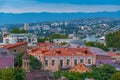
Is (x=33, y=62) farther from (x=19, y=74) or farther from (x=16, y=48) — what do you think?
(x=19, y=74)

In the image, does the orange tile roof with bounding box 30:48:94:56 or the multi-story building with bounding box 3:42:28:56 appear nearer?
the orange tile roof with bounding box 30:48:94:56

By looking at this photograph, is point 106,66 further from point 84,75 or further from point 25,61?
point 25,61

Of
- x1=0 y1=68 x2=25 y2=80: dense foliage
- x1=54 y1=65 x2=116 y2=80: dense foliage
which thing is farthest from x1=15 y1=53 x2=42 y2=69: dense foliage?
x1=0 y1=68 x2=25 y2=80: dense foliage

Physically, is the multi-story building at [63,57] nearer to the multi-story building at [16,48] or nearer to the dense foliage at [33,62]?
the dense foliage at [33,62]

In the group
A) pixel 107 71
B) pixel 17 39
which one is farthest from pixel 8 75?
pixel 17 39

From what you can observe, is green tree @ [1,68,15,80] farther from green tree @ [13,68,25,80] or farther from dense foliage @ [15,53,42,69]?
dense foliage @ [15,53,42,69]
